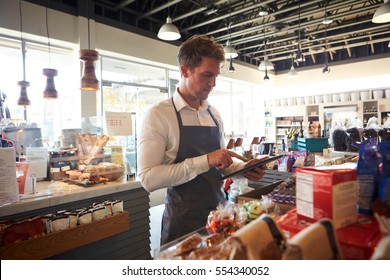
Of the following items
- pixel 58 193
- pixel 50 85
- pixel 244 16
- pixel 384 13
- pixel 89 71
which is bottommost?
pixel 58 193

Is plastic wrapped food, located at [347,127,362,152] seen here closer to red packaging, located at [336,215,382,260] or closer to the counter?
red packaging, located at [336,215,382,260]

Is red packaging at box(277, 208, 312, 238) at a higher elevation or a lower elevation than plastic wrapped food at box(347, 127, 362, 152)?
lower

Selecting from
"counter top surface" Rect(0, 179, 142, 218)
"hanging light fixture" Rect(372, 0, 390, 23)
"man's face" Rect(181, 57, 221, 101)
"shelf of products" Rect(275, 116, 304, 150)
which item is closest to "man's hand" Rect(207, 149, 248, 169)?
"man's face" Rect(181, 57, 221, 101)

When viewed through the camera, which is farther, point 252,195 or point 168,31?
point 168,31

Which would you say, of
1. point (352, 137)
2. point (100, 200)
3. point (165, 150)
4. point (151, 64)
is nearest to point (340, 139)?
point (352, 137)

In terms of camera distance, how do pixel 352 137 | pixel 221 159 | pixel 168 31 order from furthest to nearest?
pixel 168 31 → pixel 352 137 → pixel 221 159

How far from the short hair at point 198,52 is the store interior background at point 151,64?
→ 1.95 m

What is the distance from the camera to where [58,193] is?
2.18 metres

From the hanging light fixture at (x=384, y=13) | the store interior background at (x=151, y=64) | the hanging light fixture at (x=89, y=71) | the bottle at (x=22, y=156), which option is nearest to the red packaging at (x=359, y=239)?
the bottle at (x=22, y=156)

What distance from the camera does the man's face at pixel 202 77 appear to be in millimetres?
1509

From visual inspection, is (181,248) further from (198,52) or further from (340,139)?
(340,139)

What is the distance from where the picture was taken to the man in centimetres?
143

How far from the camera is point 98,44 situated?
18.5ft

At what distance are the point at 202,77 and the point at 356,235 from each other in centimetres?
110
